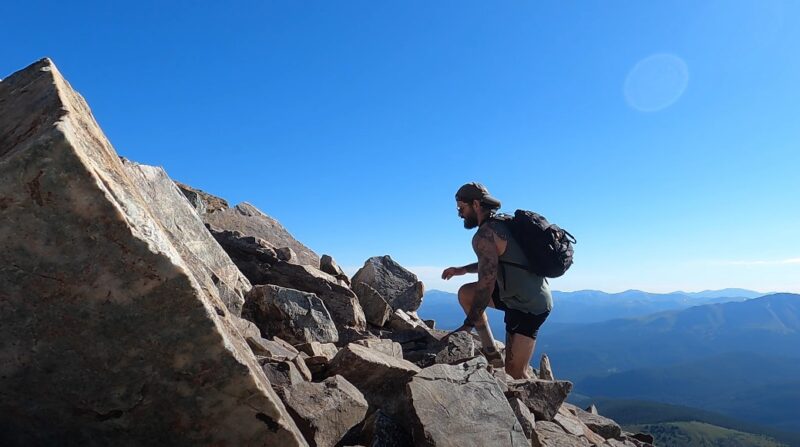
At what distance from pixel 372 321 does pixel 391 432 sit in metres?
7.31

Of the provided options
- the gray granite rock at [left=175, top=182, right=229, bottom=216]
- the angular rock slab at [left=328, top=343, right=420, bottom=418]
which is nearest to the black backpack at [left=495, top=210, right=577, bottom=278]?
the angular rock slab at [left=328, top=343, right=420, bottom=418]

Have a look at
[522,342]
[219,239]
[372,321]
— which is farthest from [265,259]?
[522,342]

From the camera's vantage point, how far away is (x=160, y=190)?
1018 cm

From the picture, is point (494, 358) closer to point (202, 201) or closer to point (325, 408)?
point (325, 408)

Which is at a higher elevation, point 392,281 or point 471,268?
point 392,281

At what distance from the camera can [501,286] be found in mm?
11430

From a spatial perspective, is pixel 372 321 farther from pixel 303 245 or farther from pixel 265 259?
pixel 303 245

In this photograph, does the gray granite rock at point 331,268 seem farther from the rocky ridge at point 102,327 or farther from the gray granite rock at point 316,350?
the rocky ridge at point 102,327

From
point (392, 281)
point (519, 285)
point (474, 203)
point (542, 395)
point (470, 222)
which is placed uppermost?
point (474, 203)

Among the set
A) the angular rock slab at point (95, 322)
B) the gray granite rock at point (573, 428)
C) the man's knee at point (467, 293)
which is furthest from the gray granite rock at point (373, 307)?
the angular rock slab at point (95, 322)

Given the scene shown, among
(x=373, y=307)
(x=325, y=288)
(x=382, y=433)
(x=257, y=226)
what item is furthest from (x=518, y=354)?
(x=257, y=226)

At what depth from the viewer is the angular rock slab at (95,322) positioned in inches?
132

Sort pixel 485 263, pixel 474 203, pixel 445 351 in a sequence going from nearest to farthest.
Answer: pixel 445 351 < pixel 485 263 < pixel 474 203

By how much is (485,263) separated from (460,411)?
495 centimetres
